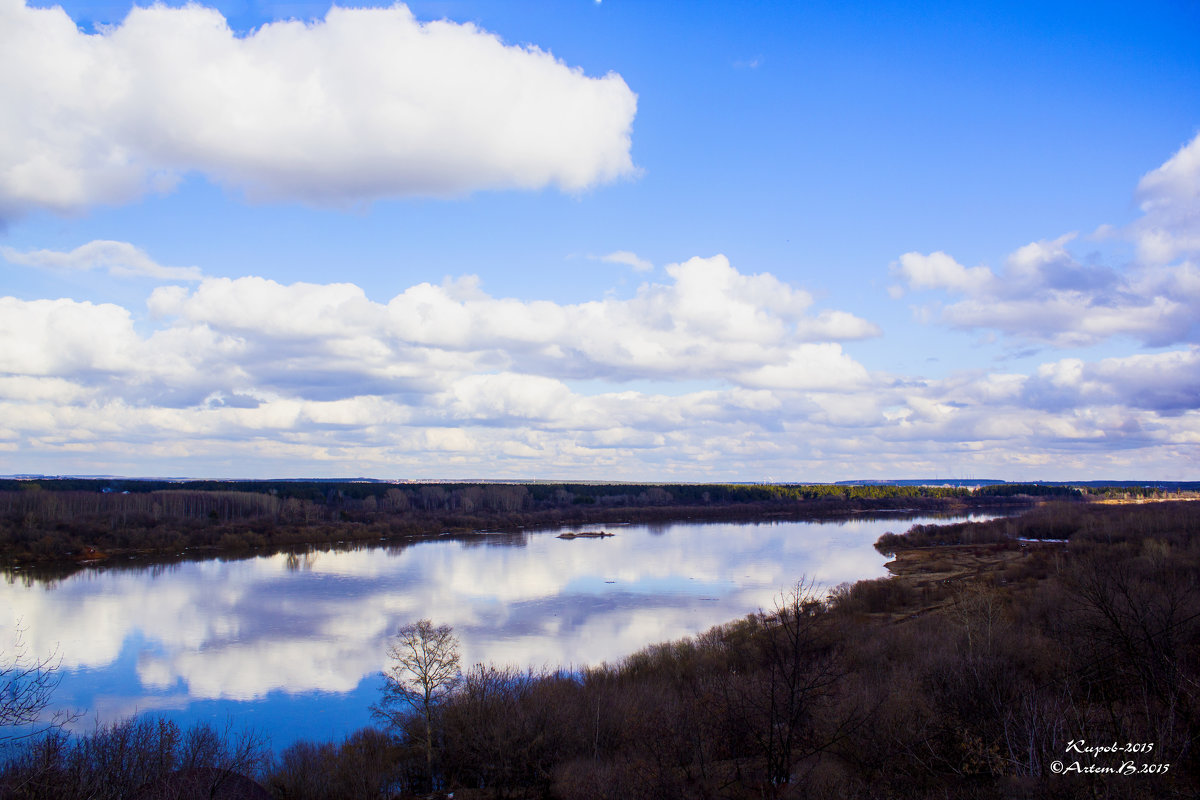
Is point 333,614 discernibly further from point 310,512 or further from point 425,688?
point 310,512

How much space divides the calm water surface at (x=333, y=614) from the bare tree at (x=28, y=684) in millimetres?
465

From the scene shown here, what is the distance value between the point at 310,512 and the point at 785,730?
213ft

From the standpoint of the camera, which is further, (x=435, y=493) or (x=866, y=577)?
(x=435, y=493)

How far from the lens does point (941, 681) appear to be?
44.9 feet

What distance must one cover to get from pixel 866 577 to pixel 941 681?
80.4ft

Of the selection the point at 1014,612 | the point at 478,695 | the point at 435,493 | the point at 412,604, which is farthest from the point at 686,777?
the point at 435,493

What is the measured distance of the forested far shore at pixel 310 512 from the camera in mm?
49156

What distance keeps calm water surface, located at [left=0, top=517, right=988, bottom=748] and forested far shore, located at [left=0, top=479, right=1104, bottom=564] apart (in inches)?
383

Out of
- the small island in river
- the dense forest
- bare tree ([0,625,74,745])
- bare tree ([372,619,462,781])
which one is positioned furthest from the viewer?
the small island in river

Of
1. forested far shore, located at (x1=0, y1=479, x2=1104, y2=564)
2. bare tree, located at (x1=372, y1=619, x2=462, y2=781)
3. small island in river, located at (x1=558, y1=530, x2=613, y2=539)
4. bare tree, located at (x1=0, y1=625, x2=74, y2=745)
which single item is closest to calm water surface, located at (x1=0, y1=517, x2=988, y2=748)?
bare tree, located at (x1=0, y1=625, x2=74, y2=745)

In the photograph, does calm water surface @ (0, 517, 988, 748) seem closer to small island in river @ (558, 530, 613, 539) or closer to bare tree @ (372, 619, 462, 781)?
bare tree @ (372, 619, 462, 781)

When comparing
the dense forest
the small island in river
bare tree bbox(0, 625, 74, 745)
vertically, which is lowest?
the small island in river

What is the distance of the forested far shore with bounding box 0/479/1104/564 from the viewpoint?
49.2 m

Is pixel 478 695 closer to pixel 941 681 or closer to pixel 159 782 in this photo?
pixel 159 782
